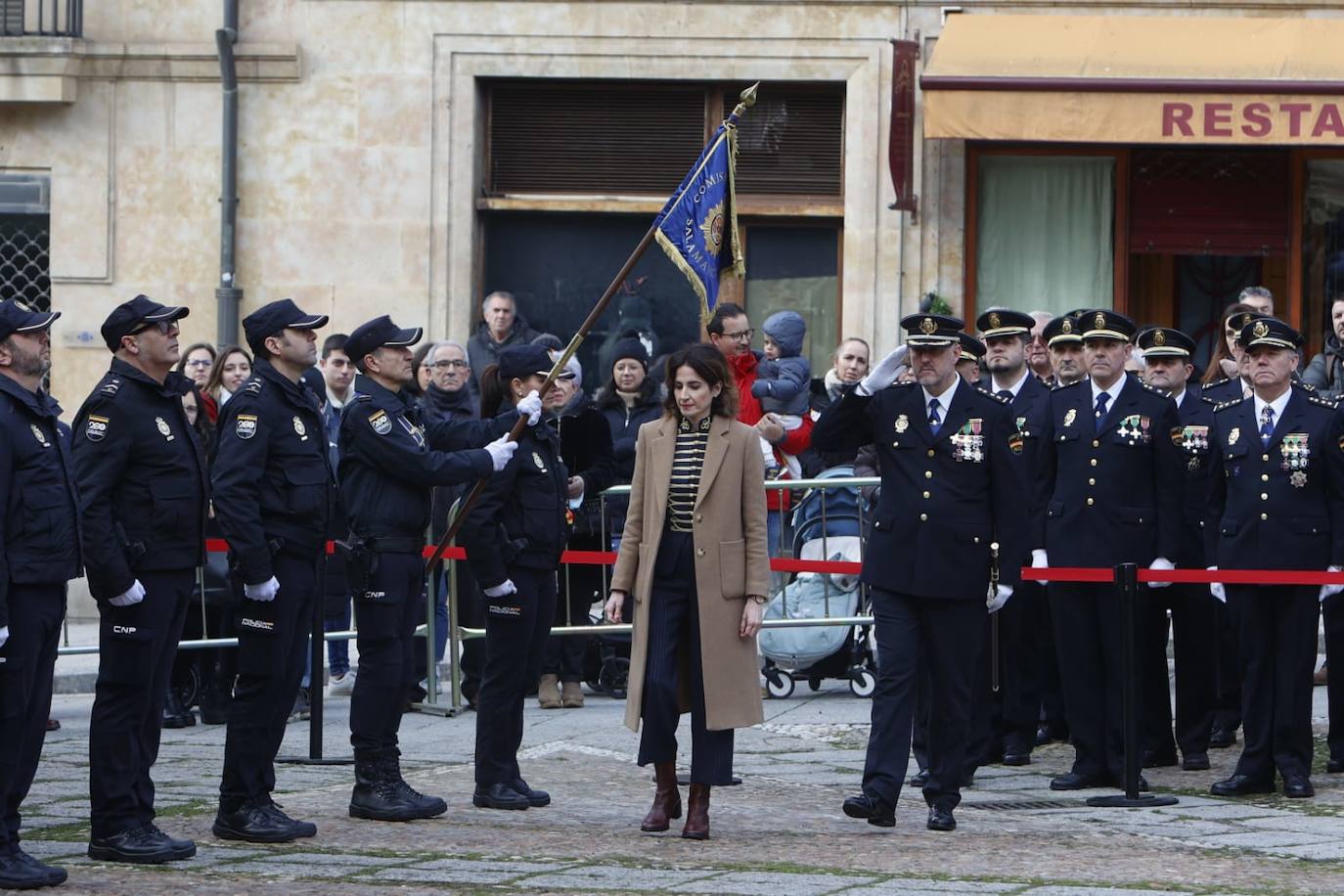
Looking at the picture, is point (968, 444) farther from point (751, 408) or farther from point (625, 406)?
point (751, 408)

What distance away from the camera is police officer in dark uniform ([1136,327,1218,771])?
1135 cm

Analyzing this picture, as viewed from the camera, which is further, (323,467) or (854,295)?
(854,295)

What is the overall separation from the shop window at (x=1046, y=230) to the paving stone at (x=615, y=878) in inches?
409

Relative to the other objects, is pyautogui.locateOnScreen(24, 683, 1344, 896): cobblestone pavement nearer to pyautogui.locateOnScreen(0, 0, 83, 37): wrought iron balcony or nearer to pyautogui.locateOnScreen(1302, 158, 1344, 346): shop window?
pyautogui.locateOnScreen(1302, 158, 1344, 346): shop window

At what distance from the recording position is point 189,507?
345 inches

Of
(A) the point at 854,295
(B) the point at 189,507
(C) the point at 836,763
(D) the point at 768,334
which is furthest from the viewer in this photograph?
(A) the point at 854,295

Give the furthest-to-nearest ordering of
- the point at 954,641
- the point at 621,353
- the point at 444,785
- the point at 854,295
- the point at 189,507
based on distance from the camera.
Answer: the point at 854,295
the point at 621,353
the point at 444,785
the point at 954,641
the point at 189,507

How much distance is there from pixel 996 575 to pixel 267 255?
9.75 meters

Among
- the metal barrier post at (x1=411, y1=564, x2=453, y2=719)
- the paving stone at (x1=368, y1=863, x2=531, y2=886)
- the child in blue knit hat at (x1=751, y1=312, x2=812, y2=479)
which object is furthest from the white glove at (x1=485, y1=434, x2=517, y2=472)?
the child in blue knit hat at (x1=751, y1=312, x2=812, y2=479)

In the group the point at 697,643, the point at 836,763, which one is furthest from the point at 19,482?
the point at 836,763

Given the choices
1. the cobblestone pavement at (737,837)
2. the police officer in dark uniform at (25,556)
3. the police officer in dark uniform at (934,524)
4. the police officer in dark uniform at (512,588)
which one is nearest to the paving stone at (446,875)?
the cobblestone pavement at (737,837)

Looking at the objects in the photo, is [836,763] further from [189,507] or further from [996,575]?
[189,507]

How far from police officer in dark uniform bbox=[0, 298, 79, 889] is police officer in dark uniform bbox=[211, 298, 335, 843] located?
0.75m

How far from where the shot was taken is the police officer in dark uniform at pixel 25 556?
26.7 feet
